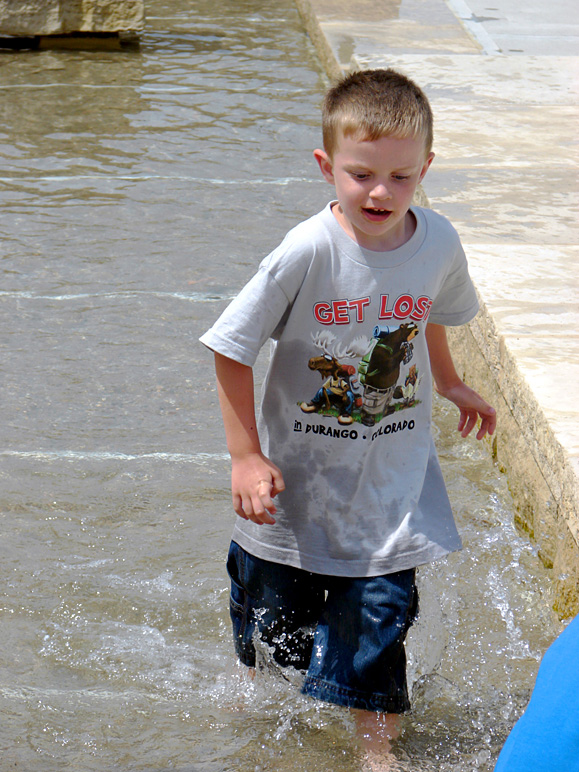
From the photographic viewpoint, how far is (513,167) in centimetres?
511

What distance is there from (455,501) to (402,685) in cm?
118

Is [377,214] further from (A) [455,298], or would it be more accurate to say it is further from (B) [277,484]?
(B) [277,484]

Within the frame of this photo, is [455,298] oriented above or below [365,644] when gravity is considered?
above

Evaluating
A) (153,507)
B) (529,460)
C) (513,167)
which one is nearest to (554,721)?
(529,460)

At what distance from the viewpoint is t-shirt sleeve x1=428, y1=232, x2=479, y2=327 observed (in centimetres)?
226

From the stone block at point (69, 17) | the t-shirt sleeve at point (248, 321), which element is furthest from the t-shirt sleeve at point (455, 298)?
the stone block at point (69, 17)

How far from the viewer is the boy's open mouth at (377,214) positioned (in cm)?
200

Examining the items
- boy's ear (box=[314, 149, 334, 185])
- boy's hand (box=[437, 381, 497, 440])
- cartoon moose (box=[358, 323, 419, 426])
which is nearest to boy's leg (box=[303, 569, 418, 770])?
cartoon moose (box=[358, 323, 419, 426])

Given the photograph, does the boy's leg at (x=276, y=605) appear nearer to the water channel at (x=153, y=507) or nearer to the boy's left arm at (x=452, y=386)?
the water channel at (x=153, y=507)

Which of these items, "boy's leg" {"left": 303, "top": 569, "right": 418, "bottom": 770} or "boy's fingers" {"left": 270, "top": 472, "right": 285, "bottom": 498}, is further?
"boy's leg" {"left": 303, "top": 569, "right": 418, "bottom": 770}

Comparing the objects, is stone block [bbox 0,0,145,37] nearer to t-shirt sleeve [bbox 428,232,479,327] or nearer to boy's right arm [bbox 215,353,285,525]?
t-shirt sleeve [bbox 428,232,479,327]

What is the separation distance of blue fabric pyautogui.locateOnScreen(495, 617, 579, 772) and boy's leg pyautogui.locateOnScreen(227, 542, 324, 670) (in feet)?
3.71

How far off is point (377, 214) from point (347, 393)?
38cm

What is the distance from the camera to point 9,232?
5.15 meters
